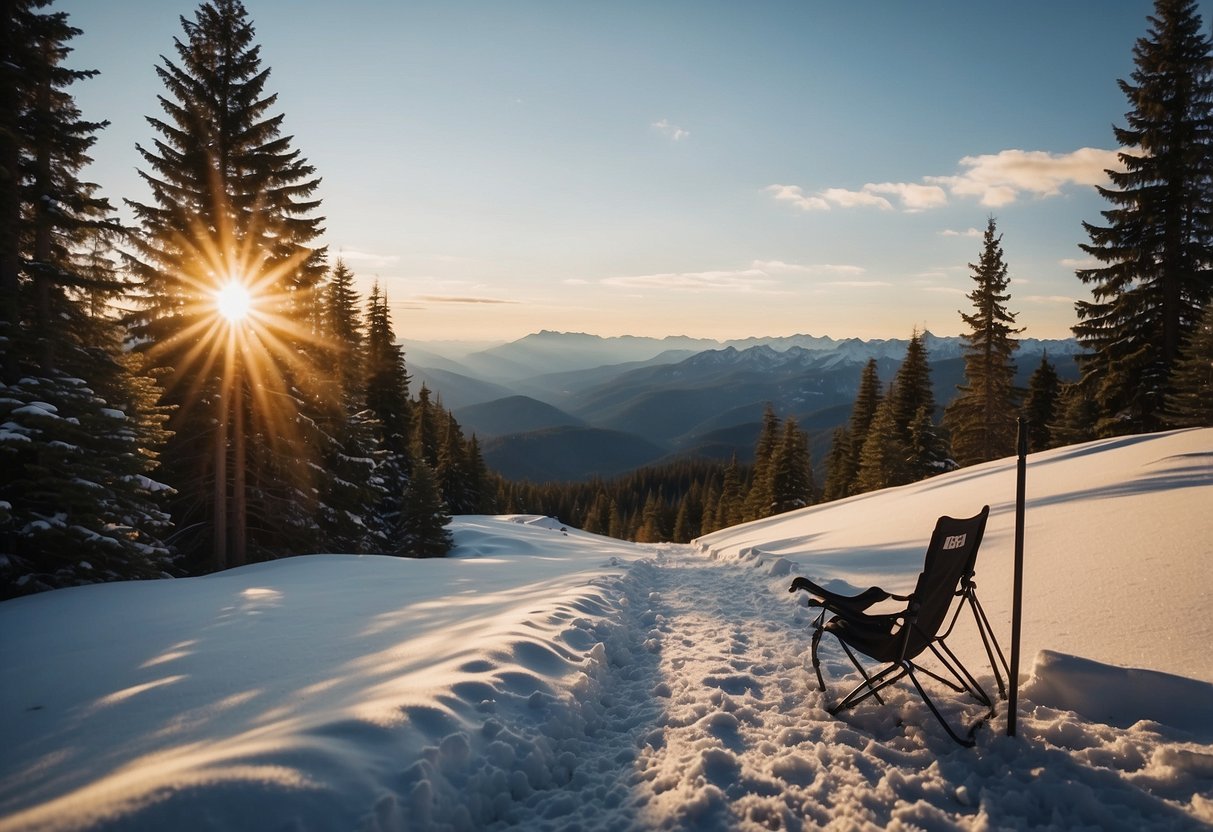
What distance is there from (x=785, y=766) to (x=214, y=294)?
17.7m

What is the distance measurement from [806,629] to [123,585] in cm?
1044

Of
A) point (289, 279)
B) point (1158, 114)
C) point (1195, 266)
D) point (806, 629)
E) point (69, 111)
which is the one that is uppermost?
point (1158, 114)

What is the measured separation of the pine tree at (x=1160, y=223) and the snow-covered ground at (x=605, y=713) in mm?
16451

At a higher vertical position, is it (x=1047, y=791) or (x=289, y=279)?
(x=289, y=279)

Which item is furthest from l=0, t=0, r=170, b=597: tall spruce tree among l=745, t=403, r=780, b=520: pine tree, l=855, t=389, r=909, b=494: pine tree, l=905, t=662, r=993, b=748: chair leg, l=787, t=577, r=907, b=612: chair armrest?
l=745, t=403, r=780, b=520: pine tree

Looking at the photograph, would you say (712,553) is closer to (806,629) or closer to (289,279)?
(806,629)

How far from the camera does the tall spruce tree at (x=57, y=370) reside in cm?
873

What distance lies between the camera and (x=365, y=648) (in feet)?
17.6

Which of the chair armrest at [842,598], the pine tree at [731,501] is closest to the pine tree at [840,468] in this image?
the pine tree at [731,501]

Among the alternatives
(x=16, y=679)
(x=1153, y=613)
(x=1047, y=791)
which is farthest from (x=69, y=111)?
(x=1153, y=613)

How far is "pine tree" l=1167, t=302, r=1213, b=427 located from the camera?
1766 cm

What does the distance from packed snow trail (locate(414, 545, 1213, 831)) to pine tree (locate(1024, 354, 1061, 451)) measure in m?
39.4

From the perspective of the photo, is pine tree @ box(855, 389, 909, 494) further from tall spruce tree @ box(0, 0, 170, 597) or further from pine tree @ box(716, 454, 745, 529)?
tall spruce tree @ box(0, 0, 170, 597)

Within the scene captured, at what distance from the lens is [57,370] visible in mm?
9953
